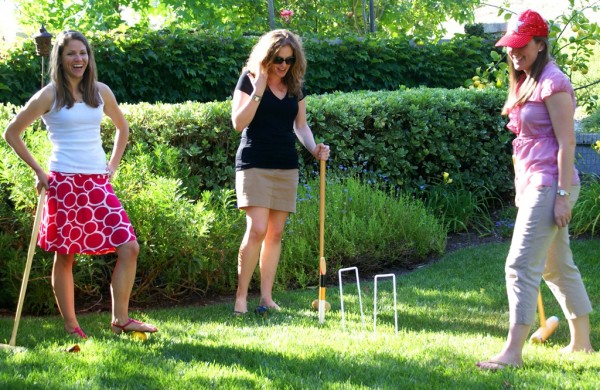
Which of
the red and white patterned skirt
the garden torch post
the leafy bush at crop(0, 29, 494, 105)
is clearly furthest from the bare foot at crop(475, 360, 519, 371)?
the leafy bush at crop(0, 29, 494, 105)

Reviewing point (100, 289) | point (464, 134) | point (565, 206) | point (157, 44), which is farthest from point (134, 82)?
point (565, 206)

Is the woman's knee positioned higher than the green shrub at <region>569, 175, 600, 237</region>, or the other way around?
the woman's knee

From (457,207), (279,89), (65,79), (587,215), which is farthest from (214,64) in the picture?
(65,79)

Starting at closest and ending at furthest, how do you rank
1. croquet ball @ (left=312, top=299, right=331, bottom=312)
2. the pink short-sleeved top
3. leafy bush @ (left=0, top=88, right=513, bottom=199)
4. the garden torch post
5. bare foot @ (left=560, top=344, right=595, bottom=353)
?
the pink short-sleeved top < bare foot @ (left=560, top=344, right=595, bottom=353) < croquet ball @ (left=312, top=299, right=331, bottom=312) < the garden torch post < leafy bush @ (left=0, top=88, right=513, bottom=199)

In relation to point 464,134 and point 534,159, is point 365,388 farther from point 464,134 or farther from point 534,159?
point 464,134

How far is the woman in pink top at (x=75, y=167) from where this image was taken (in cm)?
473

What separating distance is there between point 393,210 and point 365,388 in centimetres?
385

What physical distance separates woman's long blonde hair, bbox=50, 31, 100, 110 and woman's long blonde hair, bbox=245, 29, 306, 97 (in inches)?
40.3

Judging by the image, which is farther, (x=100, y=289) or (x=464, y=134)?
(x=464, y=134)

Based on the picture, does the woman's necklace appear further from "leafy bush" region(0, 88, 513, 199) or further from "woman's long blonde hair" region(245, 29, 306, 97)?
"leafy bush" region(0, 88, 513, 199)

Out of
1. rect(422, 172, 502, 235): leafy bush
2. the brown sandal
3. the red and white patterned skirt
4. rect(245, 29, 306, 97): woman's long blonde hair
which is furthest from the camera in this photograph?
rect(422, 172, 502, 235): leafy bush

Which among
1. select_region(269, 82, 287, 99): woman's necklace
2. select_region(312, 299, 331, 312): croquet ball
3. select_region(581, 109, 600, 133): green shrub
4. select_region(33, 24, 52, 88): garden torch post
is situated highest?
select_region(33, 24, 52, 88): garden torch post

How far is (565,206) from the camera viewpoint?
163 inches

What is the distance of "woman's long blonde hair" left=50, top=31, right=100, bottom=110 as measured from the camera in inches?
186
